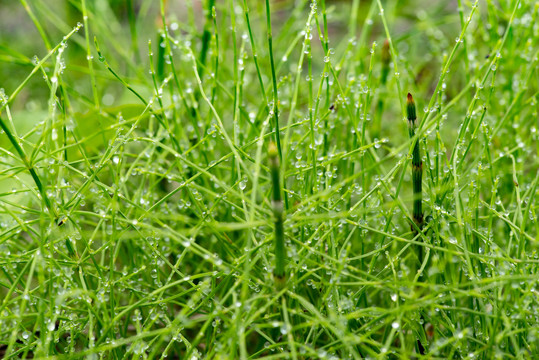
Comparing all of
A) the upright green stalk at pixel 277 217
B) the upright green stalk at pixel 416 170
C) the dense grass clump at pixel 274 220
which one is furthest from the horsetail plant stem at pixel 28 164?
the upright green stalk at pixel 416 170

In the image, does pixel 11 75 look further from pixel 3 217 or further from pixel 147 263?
pixel 147 263

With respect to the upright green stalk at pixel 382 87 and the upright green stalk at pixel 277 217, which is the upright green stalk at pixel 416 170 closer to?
the upright green stalk at pixel 277 217

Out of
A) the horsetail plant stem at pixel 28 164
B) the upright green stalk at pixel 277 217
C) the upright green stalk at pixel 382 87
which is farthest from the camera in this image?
the upright green stalk at pixel 382 87

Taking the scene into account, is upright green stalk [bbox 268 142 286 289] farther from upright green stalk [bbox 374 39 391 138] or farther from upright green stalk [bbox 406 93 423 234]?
upright green stalk [bbox 374 39 391 138]

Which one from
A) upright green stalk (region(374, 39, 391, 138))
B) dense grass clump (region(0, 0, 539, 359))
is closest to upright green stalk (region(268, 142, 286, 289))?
dense grass clump (region(0, 0, 539, 359))

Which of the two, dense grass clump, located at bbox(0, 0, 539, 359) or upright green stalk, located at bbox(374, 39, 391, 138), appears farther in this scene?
upright green stalk, located at bbox(374, 39, 391, 138)

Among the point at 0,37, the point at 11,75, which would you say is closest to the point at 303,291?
the point at 11,75

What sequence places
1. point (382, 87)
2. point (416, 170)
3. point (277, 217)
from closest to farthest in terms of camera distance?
point (277, 217), point (416, 170), point (382, 87)

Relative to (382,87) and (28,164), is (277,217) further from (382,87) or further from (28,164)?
(382,87)

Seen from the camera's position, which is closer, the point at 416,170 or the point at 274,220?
the point at 274,220

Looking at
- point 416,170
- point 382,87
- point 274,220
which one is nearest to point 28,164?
point 274,220
